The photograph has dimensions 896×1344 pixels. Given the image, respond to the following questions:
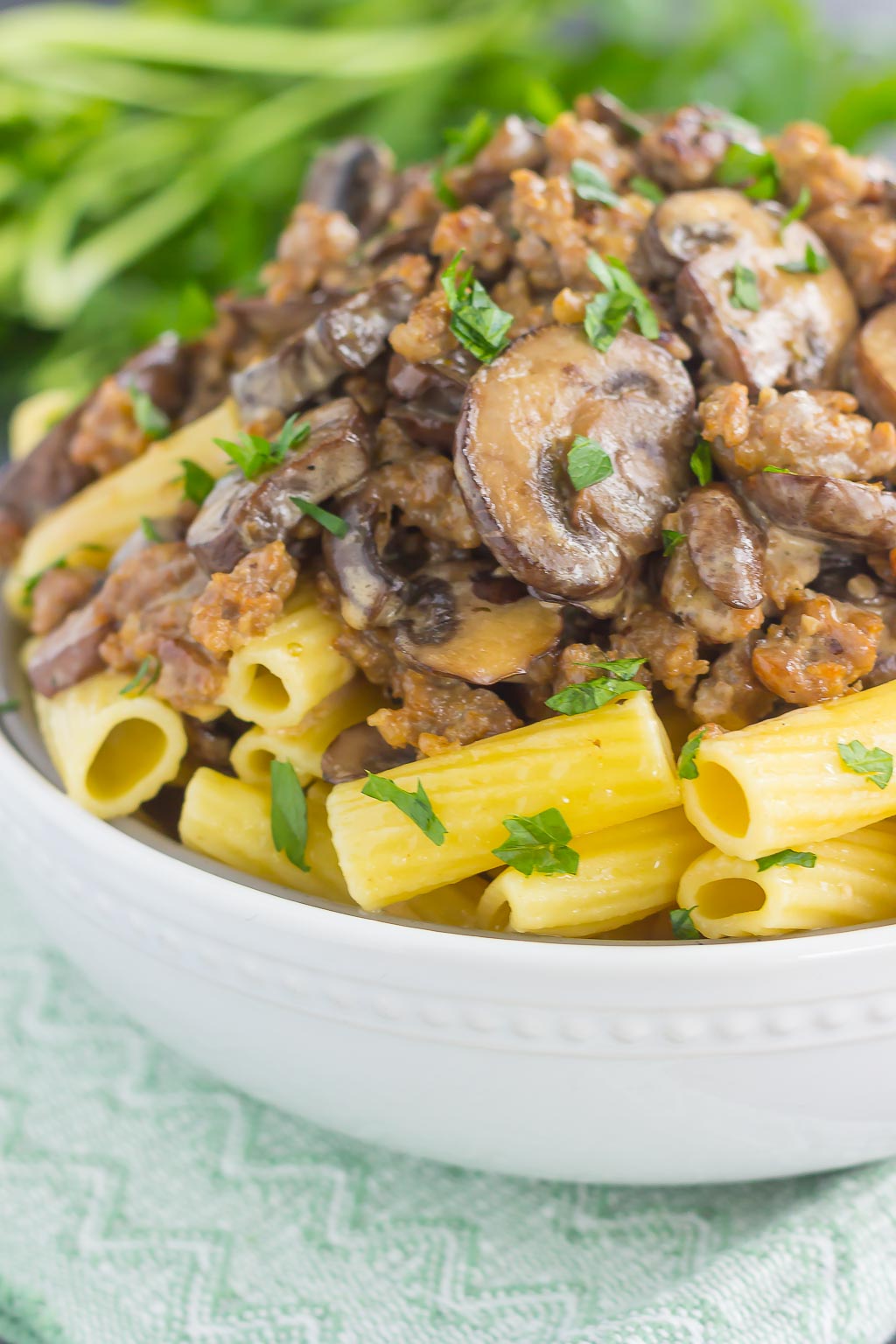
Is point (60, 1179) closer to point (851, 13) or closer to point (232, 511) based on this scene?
point (232, 511)

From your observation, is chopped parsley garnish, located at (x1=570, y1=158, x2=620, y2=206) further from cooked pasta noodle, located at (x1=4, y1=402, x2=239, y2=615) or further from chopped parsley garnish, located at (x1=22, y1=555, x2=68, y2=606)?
chopped parsley garnish, located at (x1=22, y1=555, x2=68, y2=606)

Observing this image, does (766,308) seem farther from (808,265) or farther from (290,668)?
(290,668)

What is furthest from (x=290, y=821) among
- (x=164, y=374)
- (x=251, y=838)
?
(x=164, y=374)

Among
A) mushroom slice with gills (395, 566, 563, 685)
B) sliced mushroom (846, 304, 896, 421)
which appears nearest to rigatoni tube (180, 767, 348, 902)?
mushroom slice with gills (395, 566, 563, 685)

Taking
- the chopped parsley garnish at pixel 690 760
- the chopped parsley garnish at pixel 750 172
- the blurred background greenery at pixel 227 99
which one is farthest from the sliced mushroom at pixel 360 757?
the blurred background greenery at pixel 227 99


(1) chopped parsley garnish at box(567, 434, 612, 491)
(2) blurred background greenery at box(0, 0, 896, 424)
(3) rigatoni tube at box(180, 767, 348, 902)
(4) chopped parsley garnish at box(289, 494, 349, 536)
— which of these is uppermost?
(4) chopped parsley garnish at box(289, 494, 349, 536)

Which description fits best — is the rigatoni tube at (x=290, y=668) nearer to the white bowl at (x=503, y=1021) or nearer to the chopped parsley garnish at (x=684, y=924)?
the white bowl at (x=503, y=1021)
